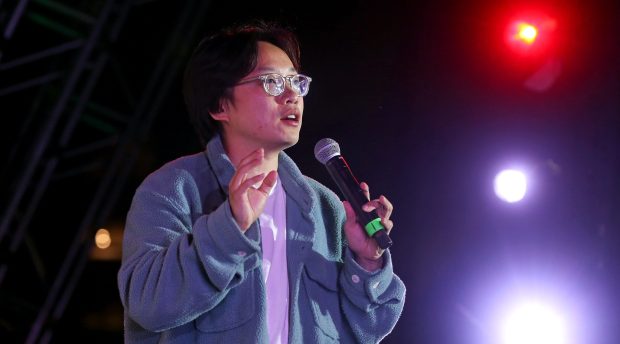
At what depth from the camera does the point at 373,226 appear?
1.51 meters

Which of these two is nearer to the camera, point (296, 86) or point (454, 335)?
point (296, 86)

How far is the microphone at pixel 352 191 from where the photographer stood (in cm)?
150

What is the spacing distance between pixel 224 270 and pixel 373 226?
34 centimetres

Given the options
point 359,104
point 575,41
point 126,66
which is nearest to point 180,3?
point 126,66

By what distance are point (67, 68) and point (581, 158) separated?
252 cm

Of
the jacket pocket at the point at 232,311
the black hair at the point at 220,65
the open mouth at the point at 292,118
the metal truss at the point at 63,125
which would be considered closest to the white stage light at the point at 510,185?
the metal truss at the point at 63,125

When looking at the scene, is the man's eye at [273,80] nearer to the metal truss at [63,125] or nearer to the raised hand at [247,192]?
the raised hand at [247,192]

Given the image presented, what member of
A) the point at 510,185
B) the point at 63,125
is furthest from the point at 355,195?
the point at 63,125

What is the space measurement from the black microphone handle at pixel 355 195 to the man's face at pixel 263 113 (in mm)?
110

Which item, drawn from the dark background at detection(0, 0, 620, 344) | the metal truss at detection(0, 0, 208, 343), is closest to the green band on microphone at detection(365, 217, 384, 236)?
the dark background at detection(0, 0, 620, 344)

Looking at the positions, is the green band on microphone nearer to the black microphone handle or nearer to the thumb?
the black microphone handle

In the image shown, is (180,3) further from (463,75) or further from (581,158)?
(581,158)

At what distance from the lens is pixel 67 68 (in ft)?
11.4

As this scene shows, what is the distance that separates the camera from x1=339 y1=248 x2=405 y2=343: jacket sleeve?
161 cm
